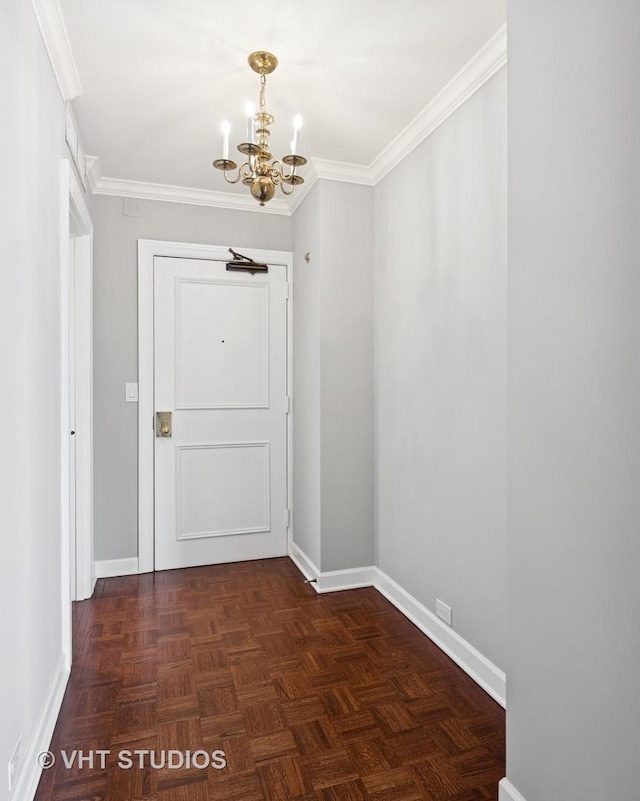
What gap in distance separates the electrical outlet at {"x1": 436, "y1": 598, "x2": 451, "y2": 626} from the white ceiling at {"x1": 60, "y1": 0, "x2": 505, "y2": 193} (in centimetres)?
233

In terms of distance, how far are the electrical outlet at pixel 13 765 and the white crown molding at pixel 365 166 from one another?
2.23 m

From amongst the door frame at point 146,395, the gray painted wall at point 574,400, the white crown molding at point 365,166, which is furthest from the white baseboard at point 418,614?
the white crown molding at point 365,166

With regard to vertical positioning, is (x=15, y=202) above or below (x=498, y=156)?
below

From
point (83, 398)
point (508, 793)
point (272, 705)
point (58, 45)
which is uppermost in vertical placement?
point (58, 45)

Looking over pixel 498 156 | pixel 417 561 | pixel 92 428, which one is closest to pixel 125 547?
pixel 92 428

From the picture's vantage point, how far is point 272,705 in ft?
6.53

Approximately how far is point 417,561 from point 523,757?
4.26ft

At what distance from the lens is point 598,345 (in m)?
1.17

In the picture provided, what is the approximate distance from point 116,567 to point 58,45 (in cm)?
278

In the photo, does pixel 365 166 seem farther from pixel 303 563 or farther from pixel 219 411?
pixel 303 563

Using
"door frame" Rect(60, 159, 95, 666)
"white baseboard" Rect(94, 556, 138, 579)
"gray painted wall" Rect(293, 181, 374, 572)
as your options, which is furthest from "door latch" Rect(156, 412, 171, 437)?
"gray painted wall" Rect(293, 181, 374, 572)

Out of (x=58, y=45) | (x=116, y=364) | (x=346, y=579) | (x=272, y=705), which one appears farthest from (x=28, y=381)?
(x=346, y=579)

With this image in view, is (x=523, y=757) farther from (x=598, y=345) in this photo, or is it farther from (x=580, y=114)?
(x=580, y=114)

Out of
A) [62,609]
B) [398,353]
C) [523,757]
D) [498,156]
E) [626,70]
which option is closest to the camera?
[626,70]
